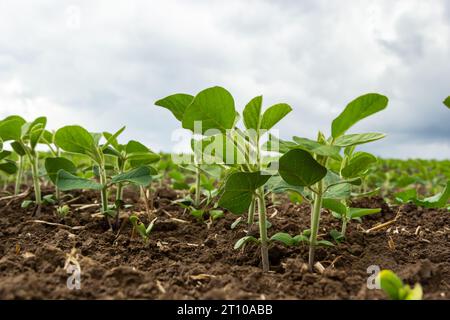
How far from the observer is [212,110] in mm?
1680

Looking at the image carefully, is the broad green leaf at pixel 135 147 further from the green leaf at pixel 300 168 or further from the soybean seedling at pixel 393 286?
the soybean seedling at pixel 393 286

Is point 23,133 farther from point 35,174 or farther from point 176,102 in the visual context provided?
point 176,102

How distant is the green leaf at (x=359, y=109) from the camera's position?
157cm

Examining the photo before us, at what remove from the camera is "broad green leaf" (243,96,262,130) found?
1.73 m

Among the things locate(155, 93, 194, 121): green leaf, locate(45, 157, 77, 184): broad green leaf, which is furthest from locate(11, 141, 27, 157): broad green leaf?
locate(155, 93, 194, 121): green leaf

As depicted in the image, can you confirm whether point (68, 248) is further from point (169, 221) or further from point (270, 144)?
point (270, 144)

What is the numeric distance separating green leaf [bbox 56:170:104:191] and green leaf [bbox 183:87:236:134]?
78 cm

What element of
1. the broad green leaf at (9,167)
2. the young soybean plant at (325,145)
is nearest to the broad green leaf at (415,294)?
the young soybean plant at (325,145)

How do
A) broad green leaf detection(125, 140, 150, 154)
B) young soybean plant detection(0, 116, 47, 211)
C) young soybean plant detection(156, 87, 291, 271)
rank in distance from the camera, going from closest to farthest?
young soybean plant detection(156, 87, 291, 271), broad green leaf detection(125, 140, 150, 154), young soybean plant detection(0, 116, 47, 211)

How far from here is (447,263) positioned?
2016 millimetres

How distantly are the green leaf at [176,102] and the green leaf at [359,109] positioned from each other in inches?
23.1

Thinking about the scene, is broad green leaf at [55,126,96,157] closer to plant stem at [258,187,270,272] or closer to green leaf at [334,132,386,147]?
plant stem at [258,187,270,272]

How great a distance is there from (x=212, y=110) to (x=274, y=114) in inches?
9.8
